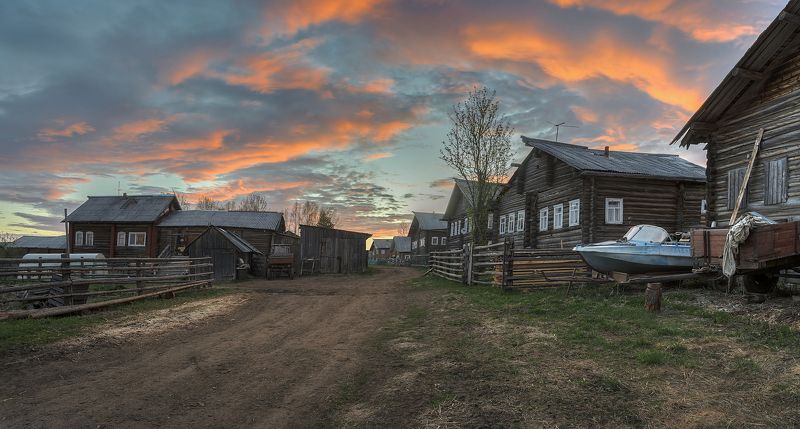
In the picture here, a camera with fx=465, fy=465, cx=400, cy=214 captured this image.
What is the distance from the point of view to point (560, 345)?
800cm

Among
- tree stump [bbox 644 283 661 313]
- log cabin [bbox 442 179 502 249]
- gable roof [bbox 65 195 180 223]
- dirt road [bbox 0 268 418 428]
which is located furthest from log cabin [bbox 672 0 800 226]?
gable roof [bbox 65 195 180 223]

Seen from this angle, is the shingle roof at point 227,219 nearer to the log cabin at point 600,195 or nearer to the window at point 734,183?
the log cabin at point 600,195

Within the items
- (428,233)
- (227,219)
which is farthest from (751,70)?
(428,233)

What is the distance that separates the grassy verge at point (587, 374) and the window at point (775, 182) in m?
6.57

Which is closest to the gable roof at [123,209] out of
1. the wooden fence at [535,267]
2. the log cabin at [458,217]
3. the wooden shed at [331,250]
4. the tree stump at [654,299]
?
the wooden shed at [331,250]

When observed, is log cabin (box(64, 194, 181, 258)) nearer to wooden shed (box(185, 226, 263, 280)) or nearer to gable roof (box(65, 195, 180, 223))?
gable roof (box(65, 195, 180, 223))

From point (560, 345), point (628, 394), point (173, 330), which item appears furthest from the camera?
point (173, 330)

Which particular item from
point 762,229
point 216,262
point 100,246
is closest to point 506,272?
point 762,229

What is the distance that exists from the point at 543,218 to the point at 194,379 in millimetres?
24256

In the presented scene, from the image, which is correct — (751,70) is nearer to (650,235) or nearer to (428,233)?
(650,235)

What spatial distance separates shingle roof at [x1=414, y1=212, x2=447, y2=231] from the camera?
6500 centimetres

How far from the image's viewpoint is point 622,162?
86.0ft

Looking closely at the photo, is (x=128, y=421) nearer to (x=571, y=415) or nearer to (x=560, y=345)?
(x=571, y=415)

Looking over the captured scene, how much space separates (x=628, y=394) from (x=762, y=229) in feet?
21.9
